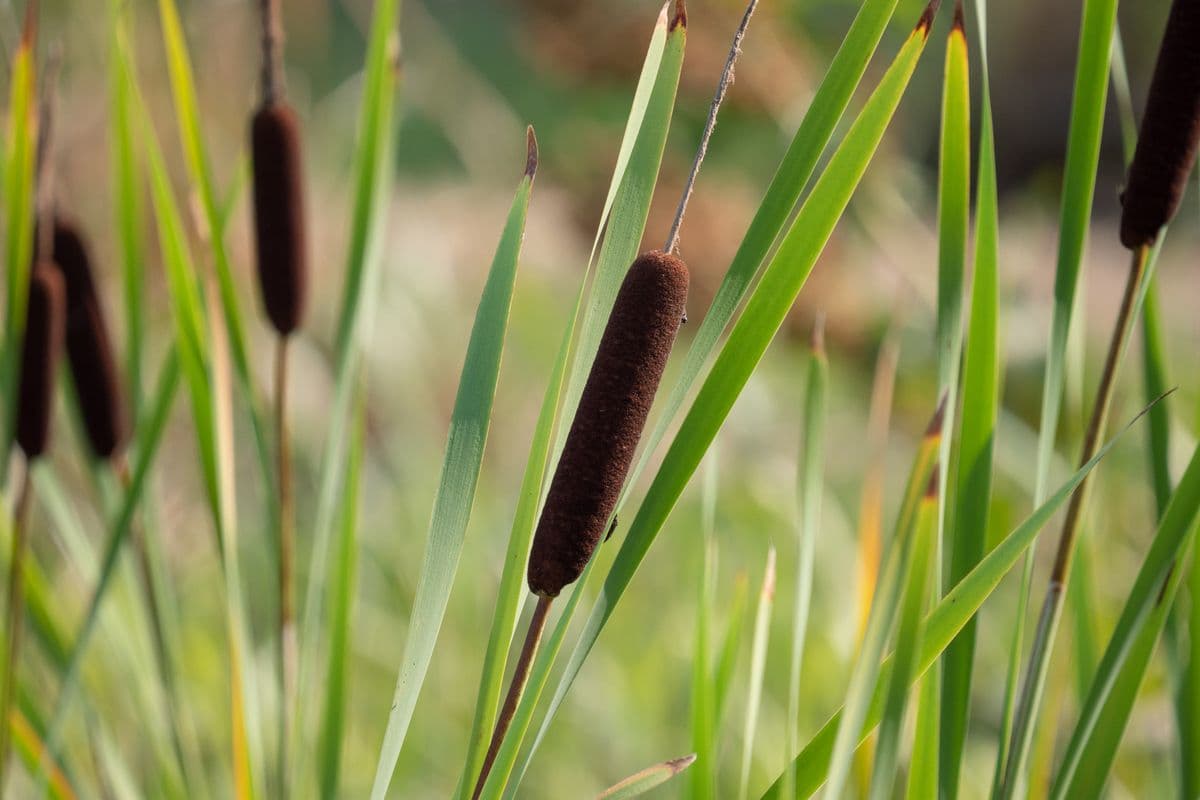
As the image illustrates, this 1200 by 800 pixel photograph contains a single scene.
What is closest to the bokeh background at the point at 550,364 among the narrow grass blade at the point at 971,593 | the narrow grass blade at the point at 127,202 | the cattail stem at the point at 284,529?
the narrow grass blade at the point at 127,202

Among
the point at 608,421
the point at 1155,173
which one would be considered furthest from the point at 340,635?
the point at 1155,173

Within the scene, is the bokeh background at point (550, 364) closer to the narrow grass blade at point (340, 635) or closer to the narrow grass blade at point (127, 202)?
the narrow grass blade at point (127, 202)

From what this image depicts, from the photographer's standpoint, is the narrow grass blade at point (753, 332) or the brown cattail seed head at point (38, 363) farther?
the brown cattail seed head at point (38, 363)

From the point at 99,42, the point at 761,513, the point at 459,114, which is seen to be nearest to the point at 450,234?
the point at 459,114

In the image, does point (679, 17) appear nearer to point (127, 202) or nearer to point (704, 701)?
point (704, 701)

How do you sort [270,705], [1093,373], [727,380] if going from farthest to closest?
[1093,373] → [270,705] → [727,380]

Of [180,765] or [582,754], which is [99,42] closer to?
[582,754]
